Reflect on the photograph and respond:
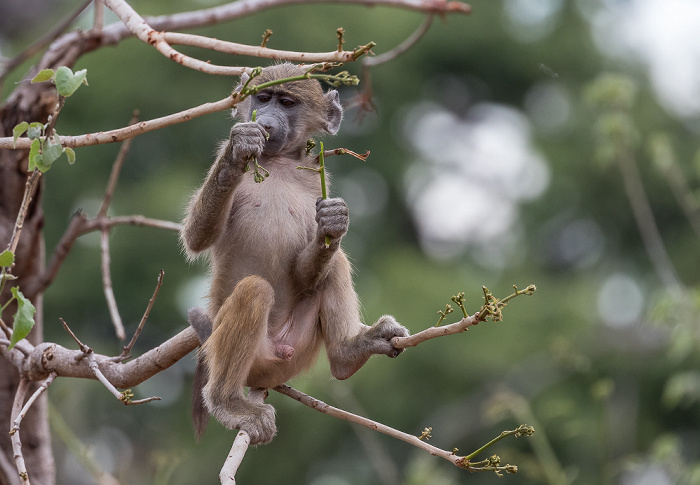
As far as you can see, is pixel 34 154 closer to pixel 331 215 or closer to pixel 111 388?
pixel 111 388

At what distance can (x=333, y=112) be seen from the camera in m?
6.20

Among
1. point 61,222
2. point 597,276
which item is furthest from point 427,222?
point 61,222

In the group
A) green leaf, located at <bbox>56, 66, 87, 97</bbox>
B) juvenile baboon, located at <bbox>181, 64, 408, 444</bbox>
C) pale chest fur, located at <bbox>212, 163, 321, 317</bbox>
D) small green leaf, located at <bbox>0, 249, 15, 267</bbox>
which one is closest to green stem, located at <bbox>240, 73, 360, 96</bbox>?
green leaf, located at <bbox>56, 66, 87, 97</bbox>

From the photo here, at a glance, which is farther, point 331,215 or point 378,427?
point 331,215

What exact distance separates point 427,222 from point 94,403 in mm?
10315

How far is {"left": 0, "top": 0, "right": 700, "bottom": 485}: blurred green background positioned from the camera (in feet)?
57.5

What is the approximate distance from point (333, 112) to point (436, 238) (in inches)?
→ 689

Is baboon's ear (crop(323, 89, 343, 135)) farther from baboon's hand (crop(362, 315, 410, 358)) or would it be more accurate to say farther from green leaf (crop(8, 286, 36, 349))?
green leaf (crop(8, 286, 36, 349))

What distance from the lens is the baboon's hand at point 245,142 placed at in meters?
4.69

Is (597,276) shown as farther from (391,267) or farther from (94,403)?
(94,403)

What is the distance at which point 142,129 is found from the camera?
348cm

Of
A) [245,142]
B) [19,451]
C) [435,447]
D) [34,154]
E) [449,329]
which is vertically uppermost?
[245,142]

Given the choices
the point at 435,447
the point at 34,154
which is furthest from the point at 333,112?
the point at 34,154

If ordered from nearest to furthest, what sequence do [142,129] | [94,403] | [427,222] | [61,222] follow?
[142,129] → [94,403] → [61,222] → [427,222]
